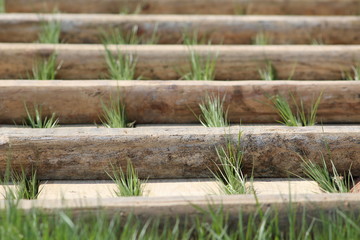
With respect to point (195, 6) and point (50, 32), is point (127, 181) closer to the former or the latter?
point (50, 32)

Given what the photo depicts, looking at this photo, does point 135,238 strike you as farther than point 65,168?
No

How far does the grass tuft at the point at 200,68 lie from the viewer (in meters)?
2.41

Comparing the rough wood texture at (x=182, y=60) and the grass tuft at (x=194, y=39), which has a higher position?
the grass tuft at (x=194, y=39)

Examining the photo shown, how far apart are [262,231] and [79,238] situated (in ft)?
1.56

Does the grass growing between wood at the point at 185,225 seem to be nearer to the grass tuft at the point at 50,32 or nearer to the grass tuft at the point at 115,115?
the grass tuft at the point at 115,115

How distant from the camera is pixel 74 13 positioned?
3031 mm

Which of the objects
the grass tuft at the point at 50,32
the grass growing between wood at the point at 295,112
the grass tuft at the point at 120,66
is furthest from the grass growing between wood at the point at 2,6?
the grass growing between wood at the point at 295,112

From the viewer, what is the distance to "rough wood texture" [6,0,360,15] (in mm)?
3002

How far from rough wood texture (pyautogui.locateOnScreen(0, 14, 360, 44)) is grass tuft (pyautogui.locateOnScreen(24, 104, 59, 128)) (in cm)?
59

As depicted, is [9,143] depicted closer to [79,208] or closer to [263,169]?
[79,208]

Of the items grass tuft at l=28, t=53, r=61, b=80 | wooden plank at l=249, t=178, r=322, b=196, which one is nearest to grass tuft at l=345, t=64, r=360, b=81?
wooden plank at l=249, t=178, r=322, b=196

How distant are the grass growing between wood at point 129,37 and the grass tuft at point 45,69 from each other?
0.29 meters

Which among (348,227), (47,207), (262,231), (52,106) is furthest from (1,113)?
(348,227)

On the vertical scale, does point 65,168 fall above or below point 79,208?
above
